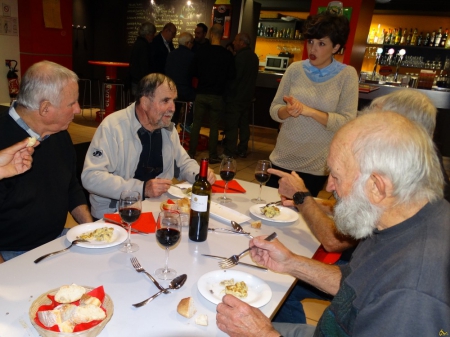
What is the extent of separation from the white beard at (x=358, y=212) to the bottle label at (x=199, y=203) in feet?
1.79

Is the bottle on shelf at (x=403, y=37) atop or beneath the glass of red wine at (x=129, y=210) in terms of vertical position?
atop

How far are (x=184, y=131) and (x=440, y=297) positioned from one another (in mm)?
5386

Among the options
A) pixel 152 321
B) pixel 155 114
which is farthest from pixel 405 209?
pixel 155 114

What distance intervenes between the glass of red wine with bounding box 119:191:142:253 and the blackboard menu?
722 cm

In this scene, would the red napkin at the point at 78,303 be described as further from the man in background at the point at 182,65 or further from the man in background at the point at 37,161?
the man in background at the point at 182,65

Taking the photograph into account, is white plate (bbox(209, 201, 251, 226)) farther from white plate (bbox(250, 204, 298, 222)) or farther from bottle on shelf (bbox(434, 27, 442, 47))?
bottle on shelf (bbox(434, 27, 442, 47))

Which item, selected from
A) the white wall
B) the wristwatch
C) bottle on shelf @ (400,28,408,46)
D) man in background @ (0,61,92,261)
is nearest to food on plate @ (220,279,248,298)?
the wristwatch

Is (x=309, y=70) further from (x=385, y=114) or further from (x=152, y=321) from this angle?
(x=152, y=321)

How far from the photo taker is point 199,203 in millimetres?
1474

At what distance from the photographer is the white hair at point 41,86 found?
173 cm

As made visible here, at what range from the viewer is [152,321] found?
1.04 meters

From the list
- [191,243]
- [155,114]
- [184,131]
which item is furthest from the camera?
[184,131]

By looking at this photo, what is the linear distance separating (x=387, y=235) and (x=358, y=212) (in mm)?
102

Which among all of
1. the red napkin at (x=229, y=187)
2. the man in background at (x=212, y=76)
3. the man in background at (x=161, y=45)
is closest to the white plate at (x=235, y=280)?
the red napkin at (x=229, y=187)
